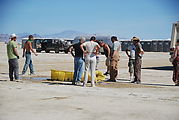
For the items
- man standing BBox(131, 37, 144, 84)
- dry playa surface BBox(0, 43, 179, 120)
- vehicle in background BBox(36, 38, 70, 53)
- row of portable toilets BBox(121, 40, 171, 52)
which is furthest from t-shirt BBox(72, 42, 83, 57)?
row of portable toilets BBox(121, 40, 171, 52)

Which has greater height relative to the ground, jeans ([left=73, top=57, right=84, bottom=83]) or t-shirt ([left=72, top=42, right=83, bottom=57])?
t-shirt ([left=72, top=42, right=83, bottom=57])

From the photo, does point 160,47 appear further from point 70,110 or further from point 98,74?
point 70,110

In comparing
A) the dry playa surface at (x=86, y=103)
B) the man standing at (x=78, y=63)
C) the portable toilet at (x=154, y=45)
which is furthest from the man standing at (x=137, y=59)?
the portable toilet at (x=154, y=45)

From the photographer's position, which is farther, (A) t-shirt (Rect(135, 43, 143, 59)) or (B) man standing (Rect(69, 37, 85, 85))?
(A) t-shirt (Rect(135, 43, 143, 59))

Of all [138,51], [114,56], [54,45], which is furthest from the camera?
[54,45]

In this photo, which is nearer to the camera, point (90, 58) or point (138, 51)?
point (90, 58)

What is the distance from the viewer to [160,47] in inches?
2699

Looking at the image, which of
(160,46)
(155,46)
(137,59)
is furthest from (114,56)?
(155,46)

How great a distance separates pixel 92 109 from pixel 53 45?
39298 mm

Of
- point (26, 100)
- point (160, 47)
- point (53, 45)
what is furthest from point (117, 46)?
point (160, 47)

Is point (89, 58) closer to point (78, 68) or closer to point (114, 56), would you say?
point (78, 68)

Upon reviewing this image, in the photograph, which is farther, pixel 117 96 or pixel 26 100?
pixel 117 96

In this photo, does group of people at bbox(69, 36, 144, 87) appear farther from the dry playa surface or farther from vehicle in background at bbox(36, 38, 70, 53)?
vehicle in background at bbox(36, 38, 70, 53)

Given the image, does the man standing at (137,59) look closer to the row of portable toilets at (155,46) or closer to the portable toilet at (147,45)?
the row of portable toilets at (155,46)
